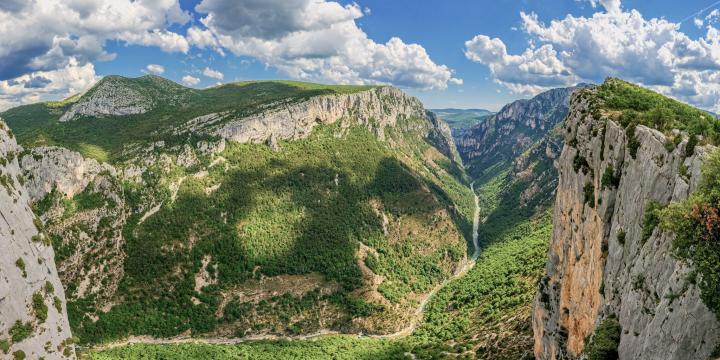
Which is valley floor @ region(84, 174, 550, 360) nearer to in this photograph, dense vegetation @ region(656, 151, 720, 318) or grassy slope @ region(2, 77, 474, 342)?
grassy slope @ region(2, 77, 474, 342)

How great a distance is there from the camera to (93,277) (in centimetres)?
13212

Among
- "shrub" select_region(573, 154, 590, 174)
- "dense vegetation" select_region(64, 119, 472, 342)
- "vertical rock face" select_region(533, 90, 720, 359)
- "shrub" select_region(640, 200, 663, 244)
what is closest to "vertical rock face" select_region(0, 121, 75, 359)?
"dense vegetation" select_region(64, 119, 472, 342)

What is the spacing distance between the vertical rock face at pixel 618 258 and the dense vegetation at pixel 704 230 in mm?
1288

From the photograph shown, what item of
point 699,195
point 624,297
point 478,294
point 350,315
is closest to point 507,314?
point 478,294

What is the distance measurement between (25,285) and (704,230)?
78.4 metres

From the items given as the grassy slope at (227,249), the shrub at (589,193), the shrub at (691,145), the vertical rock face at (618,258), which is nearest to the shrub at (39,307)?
the grassy slope at (227,249)

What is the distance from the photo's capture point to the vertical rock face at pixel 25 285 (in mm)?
59344

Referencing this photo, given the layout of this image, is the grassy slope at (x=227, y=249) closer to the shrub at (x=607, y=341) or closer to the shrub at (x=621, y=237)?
the shrub at (x=607, y=341)

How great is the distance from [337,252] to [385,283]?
22.6 m

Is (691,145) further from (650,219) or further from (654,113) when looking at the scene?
Result: (654,113)

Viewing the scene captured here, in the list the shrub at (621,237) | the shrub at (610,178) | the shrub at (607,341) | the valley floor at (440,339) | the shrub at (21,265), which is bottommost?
the valley floor at (440,339)

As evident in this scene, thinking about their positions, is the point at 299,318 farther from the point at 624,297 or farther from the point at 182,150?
the point at 624,297

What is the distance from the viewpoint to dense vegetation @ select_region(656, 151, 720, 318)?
2447 centimetres

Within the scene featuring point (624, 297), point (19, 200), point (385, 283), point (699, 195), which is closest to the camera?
point (699, 195)
